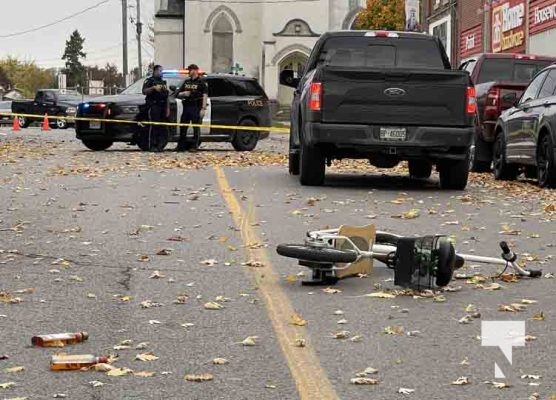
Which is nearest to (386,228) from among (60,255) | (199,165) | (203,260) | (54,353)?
(203,260)

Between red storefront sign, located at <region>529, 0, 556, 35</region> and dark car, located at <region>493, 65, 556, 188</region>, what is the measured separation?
13.9 meters

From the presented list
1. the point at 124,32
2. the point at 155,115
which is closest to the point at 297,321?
the point at 155,115

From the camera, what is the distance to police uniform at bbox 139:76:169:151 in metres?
23.3

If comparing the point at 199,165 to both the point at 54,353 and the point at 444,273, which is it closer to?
the point at 444,273

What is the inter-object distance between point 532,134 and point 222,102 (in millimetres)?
11411

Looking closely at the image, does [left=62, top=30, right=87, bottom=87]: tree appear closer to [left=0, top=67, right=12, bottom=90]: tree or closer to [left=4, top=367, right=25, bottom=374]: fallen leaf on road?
[left=0, top=67, right=12, bottom=90]: tree

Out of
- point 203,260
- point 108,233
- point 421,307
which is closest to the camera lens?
point 421,307

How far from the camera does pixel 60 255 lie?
9250 mm

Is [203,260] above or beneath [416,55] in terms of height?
beneath

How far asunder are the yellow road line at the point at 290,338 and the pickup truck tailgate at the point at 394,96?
4.34 meters

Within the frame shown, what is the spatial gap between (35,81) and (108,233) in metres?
137

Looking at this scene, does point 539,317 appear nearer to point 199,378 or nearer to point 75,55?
point 199,378

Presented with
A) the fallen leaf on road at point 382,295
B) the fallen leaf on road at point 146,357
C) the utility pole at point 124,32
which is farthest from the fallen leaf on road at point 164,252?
the utility pole at point 124,32

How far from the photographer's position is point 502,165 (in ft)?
57.1
